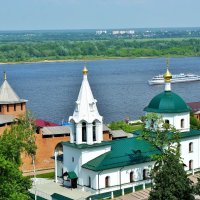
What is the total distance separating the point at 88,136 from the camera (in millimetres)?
17422

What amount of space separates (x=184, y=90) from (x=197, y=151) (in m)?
31.3

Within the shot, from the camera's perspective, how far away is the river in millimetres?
35781

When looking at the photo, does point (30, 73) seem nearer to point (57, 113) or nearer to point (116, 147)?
point (57, 113)

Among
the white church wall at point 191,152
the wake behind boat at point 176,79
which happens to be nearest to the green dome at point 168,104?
the white church wall at point 191,152

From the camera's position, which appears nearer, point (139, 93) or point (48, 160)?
point (48, 160)

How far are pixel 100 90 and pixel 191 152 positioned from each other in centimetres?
2750

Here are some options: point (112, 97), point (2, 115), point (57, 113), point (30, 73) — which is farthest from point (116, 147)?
point (30, 73)

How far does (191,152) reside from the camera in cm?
1950

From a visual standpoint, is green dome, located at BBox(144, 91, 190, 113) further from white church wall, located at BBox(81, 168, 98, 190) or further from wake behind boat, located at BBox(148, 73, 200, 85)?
wake behind boat, located at BBox(148, 73, 200, 85)

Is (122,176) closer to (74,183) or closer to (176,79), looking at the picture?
(74,183)

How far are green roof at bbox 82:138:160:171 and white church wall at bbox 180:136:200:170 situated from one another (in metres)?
1.19

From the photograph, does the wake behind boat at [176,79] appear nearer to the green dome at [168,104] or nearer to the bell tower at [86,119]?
the green dome at [168,104]

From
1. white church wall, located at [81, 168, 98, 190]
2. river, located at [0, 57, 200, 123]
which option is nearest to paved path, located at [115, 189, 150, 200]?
white church wall, located at [81, 168, 98, 190]

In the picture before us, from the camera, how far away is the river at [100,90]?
35.8m
